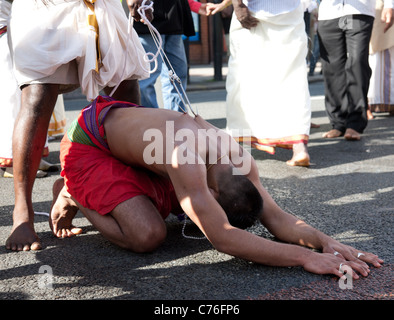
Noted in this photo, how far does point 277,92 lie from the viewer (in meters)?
4.58

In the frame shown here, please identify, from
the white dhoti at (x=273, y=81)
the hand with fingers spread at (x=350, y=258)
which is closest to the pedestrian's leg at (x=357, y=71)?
the white dhoti at (x=273, y=81)

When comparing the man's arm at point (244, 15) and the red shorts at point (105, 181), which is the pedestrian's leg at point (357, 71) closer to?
the man's arm at point (244, 15)

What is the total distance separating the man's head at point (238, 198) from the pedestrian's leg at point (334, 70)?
3439 mm

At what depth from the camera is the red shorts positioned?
2725mm

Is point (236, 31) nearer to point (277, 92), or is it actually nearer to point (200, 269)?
point (277, 92)

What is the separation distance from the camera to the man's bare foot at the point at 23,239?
268cm

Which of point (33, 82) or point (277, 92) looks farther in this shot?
point (277, 92)

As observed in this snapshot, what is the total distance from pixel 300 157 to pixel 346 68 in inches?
61.6

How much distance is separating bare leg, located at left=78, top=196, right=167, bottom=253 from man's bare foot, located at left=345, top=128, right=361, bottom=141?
322cm

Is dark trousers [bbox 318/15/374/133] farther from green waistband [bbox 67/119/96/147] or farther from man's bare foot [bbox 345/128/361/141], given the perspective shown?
green waistband [bbox 67/119/96/147]

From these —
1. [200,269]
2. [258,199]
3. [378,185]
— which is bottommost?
[378,185]
